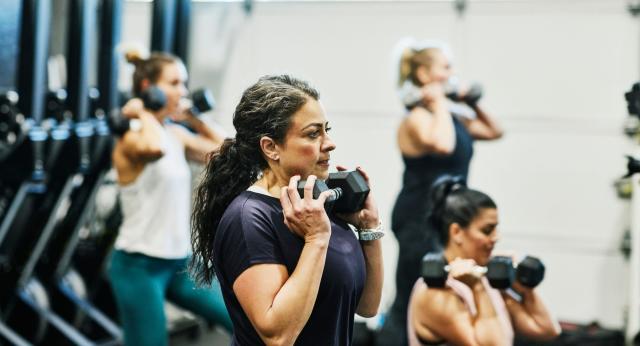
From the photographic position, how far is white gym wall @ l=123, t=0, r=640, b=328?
16.4 ft

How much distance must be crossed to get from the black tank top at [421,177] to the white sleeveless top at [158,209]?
85 centimetres

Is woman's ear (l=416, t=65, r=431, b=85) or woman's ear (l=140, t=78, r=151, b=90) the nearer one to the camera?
woman's ear (l=140, t=78, r=151, b=90)

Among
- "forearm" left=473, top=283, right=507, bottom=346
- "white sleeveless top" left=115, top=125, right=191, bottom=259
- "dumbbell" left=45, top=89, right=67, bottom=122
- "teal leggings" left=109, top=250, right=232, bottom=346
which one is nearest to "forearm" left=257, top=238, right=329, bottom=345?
"forearm" left=473, top=283, right=507, bottom=346

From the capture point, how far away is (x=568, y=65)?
5.05 metres

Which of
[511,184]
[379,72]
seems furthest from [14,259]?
[511,184]

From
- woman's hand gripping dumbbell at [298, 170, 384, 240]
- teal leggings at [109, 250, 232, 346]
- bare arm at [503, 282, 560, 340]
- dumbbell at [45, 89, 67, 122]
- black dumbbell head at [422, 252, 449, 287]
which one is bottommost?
teal leggings at [109, 250, 232, 346]

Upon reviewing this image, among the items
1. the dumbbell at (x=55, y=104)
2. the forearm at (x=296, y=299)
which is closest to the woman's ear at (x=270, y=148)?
the forearm at (x=296, y=299)

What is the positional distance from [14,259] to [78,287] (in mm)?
564

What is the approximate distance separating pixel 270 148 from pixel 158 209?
1638 millimetres

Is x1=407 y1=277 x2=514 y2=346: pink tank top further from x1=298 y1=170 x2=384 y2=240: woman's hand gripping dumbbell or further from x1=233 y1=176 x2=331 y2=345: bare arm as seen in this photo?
x1=233 y1=176 x2=331 y2=345: bare arm

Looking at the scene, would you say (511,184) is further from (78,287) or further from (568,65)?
(78,287)

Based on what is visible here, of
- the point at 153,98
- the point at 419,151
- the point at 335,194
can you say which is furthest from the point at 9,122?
the point at 335,194

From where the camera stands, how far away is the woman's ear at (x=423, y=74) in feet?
12.9

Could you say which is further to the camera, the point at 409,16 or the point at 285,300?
the point at 409,16
